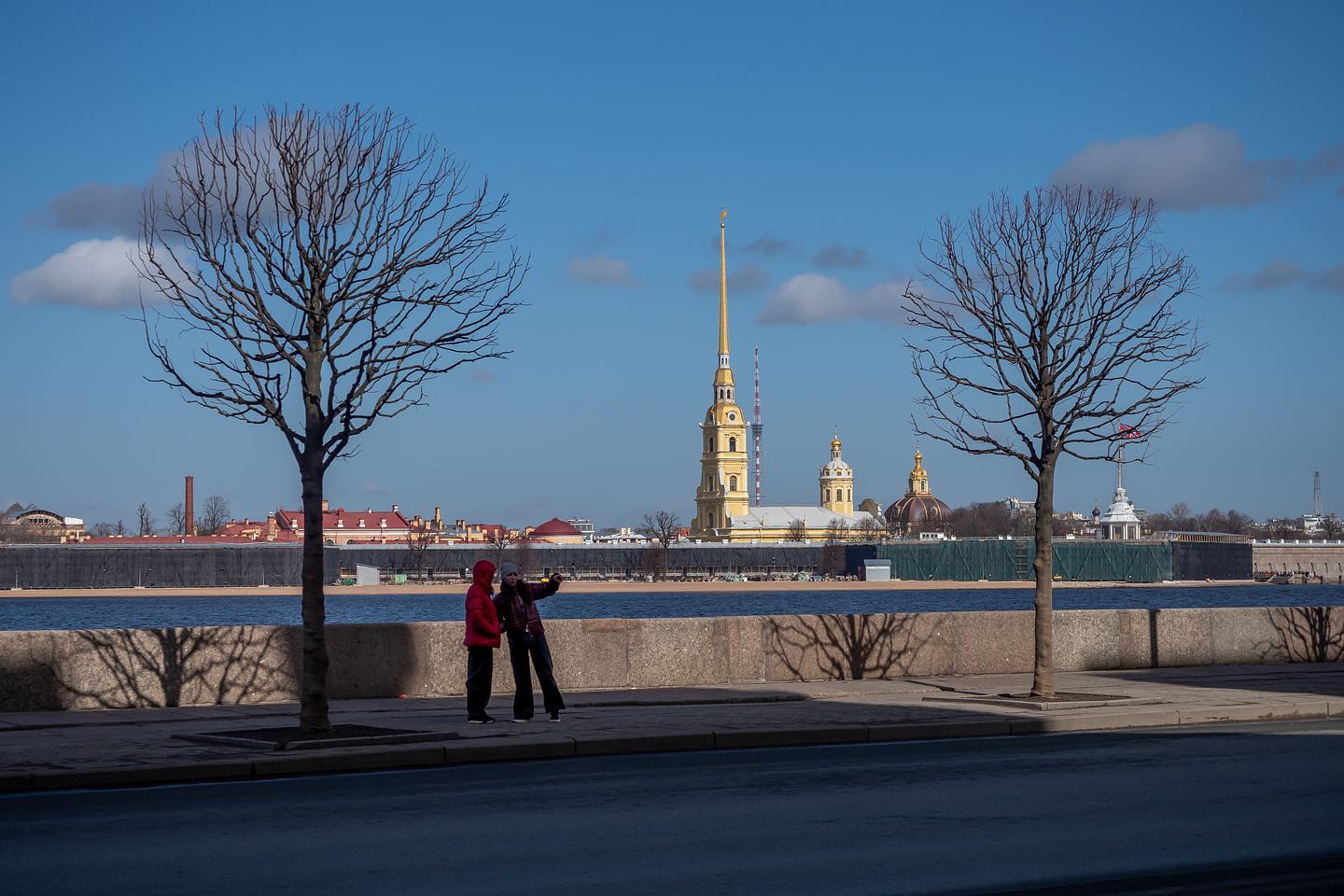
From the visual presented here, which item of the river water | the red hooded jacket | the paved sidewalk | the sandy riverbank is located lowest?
the sandy riverbank

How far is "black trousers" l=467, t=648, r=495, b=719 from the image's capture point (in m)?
16.8

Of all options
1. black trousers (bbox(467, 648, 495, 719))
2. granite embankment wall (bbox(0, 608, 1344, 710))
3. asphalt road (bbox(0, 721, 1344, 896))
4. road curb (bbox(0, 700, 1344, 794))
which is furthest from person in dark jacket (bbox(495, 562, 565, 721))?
granite embankment wall (bbox(0, 608, 1344, 710))

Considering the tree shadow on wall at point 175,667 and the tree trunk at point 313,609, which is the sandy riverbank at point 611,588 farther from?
the tree trunk at point 313,609

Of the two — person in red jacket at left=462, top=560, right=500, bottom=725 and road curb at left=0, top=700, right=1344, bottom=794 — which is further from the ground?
person in red jacket at left=462, top=560, right=500, bottom=725

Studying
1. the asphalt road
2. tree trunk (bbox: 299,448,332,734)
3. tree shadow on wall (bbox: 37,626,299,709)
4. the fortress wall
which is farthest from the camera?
the fortress wall

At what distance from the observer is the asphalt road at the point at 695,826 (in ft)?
29.8

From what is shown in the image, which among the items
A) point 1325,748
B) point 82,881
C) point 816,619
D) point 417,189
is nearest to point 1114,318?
point 816,619

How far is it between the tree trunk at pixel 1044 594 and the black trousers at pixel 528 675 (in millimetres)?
6259

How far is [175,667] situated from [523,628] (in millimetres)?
4377

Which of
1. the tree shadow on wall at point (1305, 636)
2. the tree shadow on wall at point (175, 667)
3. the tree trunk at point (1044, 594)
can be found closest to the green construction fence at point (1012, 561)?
the tree shadow on wall at point (1305, 636)

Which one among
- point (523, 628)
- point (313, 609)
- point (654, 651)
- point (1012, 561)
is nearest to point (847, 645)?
point (654, 651)

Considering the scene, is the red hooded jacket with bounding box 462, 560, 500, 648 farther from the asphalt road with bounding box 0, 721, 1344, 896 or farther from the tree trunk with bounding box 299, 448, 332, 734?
the asphalt road with bounding box 0, 721, 1344, 896

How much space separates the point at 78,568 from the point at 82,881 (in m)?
144

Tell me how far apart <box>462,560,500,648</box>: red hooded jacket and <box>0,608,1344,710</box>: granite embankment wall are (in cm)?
272
